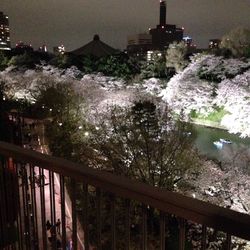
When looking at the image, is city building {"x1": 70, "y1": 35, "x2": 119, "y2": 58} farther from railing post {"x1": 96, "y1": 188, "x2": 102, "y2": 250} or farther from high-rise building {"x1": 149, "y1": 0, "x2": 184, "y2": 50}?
railing post {"x1": 96, "y1": 188, "x2": 102, "y2": 250}

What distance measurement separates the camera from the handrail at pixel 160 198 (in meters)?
1.09

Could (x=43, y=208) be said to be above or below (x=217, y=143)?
Result: above

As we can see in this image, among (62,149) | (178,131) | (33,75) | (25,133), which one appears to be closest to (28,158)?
(178,131)

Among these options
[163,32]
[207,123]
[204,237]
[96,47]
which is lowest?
[207,123]

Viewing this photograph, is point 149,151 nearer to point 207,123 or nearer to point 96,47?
point 207,123

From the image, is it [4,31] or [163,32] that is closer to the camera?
[4,31]

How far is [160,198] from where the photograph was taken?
1264 mm

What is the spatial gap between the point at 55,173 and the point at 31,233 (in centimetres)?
76

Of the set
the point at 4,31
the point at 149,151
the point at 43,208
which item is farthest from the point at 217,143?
the point at 4,31

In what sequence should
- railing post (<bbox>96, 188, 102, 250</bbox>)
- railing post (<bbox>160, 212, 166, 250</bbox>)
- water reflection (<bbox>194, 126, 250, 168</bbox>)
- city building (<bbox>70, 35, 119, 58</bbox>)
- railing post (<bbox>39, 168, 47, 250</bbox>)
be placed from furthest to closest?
city building (<bbox>70, 35, 119, 58</bbox>)
water reflection (<bbox>194, 126, 250, 168</bbox>)
railing post (<bbox>39, 168, 47, 250</bbox>)
railing post (<bbox>96, 188, 102, 250</bbox>)
railing post (<bbox>160, 212, 166, 250</bbox>)

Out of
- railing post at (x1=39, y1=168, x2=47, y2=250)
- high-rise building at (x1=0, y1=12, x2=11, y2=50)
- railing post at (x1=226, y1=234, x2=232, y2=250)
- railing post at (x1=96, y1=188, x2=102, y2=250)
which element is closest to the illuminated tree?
railing post at (x1=39, y1=168, x2=47, y2=250)

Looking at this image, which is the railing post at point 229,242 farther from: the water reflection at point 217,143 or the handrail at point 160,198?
the water reflection at point 217,143

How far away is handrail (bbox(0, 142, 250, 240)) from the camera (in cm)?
109

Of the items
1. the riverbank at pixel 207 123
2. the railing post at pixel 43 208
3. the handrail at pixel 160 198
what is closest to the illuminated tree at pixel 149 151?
Answer: the railing post at pixel 43 208
